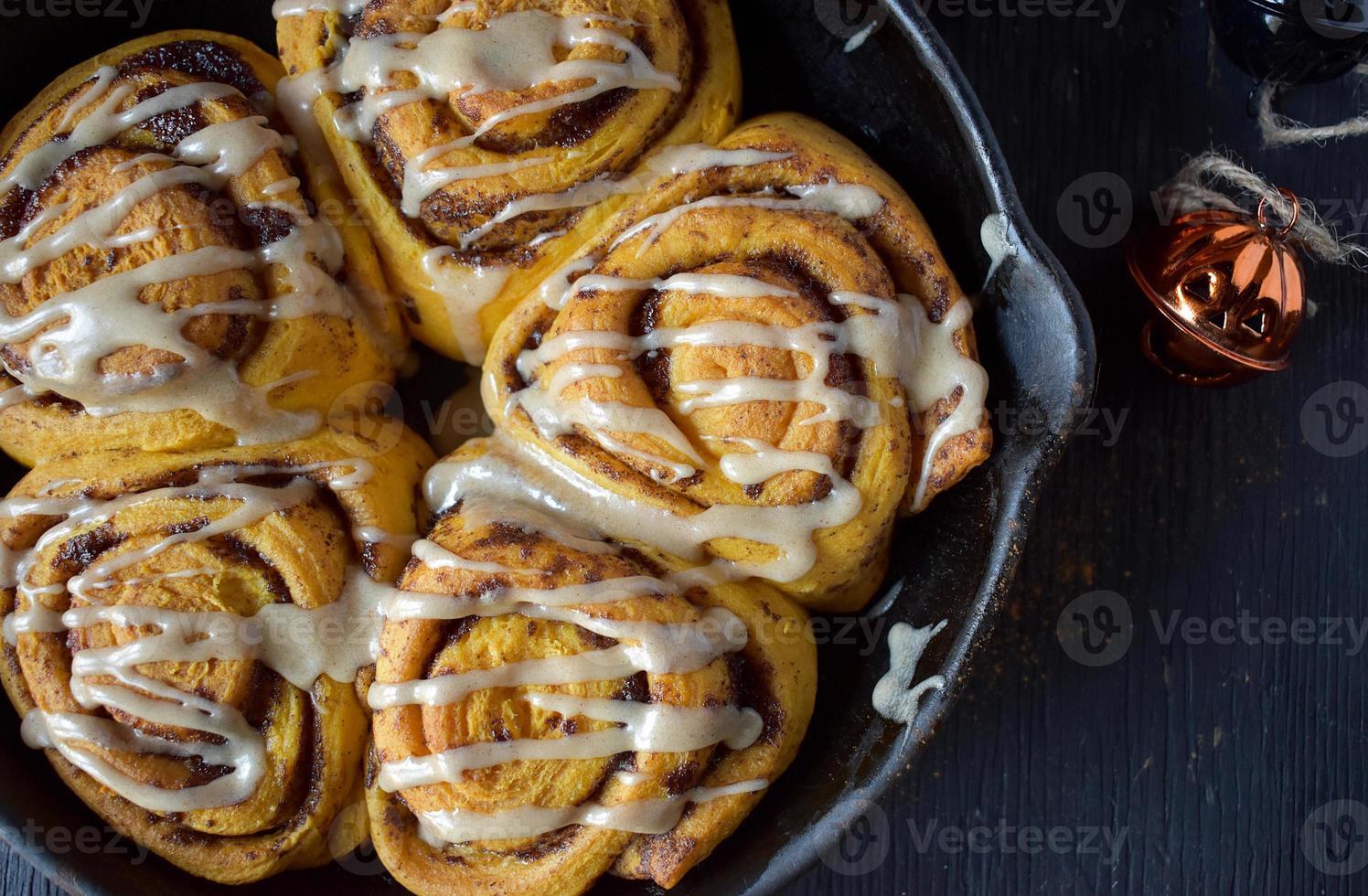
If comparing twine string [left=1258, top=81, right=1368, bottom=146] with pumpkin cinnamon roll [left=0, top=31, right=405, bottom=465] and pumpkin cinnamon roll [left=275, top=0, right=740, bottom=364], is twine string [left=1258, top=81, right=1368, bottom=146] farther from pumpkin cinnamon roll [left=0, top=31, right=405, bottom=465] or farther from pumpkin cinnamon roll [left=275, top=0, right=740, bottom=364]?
pumpkin cinnamon roll [left=0, top=31, right=405, bottom=465]

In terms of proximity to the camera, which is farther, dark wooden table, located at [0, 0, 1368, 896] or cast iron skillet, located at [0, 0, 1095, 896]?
dark wooden table, located at [0, 0, 1368, 896]

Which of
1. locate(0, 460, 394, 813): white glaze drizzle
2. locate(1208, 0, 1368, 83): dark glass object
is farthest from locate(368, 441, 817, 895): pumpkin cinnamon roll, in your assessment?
locate(1208, 0, 1368, 83): dark glass object

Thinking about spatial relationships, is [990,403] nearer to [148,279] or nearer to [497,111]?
[497,111]

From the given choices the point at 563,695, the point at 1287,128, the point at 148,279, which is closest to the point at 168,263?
the point at 148,279

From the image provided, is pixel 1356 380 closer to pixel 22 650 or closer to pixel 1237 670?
pixel 1237 670

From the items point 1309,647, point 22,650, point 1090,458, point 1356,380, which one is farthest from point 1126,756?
point 22,650
